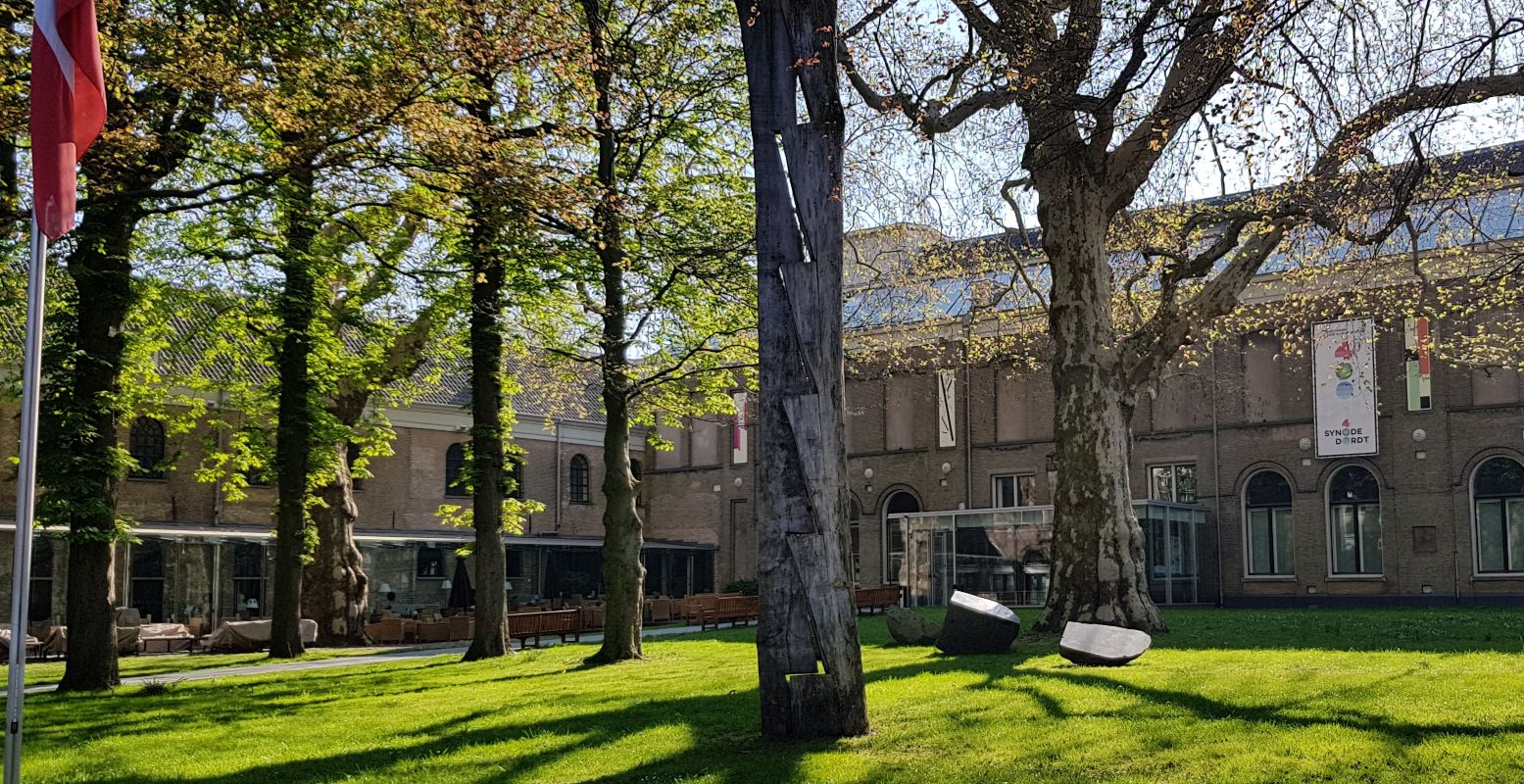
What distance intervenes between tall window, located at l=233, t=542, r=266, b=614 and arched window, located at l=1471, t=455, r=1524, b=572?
1316 inches

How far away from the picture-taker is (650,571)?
4831cm

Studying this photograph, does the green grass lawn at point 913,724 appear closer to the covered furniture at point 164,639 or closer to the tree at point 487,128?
the tree at point 487,128

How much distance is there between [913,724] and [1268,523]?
32.7 m

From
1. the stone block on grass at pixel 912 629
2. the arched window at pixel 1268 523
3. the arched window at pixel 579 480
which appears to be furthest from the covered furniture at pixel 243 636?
the arched window at pixel 1268 523

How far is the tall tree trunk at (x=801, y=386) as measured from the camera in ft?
31.6

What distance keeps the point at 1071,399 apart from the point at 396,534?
25.2m

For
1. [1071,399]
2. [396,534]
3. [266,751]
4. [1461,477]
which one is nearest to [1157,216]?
[1071,399]

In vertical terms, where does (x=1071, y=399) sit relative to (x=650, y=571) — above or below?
above

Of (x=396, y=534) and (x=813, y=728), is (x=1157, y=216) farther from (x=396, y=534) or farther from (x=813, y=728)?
(x=396, y=534)

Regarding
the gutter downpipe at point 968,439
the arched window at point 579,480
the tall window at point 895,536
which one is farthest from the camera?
the arched window at point 579,480

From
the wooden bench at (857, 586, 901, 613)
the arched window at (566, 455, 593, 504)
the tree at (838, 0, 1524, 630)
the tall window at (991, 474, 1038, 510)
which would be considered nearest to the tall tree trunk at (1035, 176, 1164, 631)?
the tree at (838, 0, 1524, 630)

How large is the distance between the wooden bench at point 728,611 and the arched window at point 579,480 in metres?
19.9

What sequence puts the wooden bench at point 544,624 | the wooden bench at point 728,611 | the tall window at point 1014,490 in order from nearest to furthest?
1. the wooden bench at point 544,624
2. the wooden bench at point 728,611
3. the tall window at point 1014,490

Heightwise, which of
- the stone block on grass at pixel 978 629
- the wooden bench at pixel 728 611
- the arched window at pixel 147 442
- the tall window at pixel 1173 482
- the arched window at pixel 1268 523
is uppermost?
the arched window at pixel 147 442
